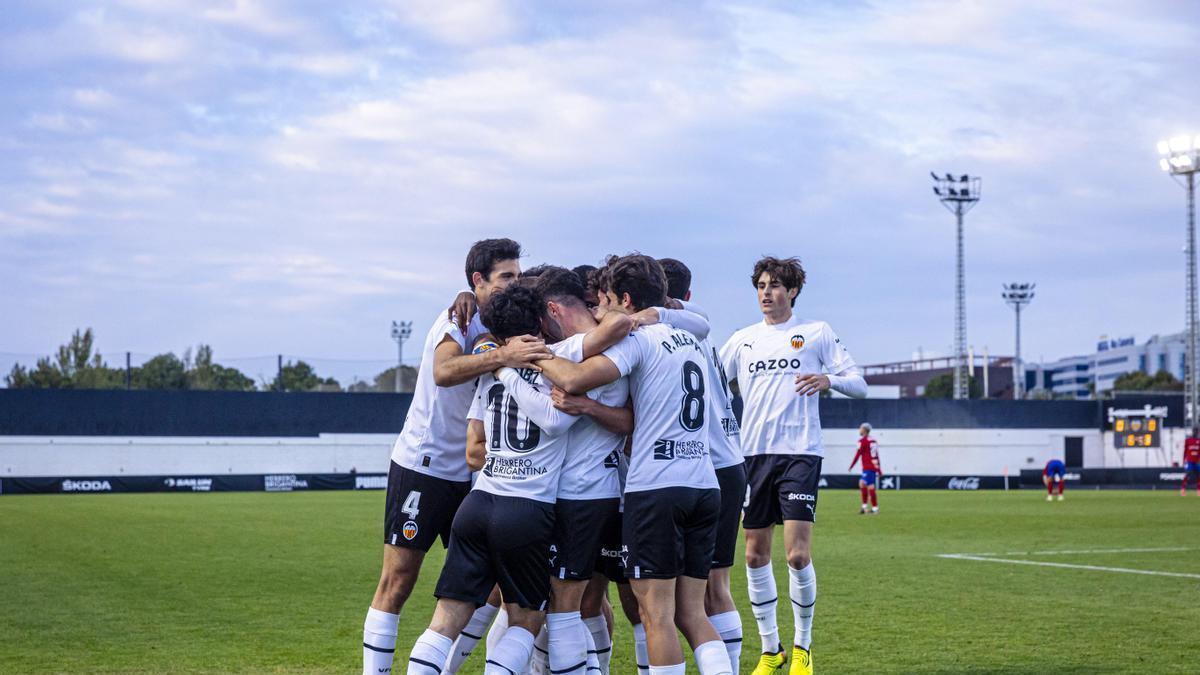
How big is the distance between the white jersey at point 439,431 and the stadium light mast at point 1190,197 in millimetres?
45595

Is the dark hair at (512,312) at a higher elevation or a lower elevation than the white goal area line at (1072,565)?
higher

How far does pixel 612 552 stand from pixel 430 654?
0.94 m

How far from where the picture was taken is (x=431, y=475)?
5.98 metres

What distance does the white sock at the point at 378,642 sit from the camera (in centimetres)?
582

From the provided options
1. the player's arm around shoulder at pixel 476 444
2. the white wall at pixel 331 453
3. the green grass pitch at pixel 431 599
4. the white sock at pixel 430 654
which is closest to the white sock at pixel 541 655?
the white sock at pixel 430 654

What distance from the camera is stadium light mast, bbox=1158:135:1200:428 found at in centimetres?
4619

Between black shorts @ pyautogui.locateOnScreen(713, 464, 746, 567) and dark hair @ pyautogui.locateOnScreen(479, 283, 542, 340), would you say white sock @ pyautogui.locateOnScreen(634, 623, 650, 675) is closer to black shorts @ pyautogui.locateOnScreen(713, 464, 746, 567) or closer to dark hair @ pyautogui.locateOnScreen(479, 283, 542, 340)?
black shorts @ pyautogui.locateOnScreen(713, 464, 746, 567)

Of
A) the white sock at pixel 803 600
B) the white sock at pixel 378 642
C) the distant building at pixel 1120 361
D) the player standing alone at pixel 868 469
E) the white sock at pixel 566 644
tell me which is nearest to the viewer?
the white sock at pixel 566 644

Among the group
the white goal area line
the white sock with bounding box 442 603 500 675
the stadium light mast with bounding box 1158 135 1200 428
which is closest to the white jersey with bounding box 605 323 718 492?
the white sock with bounding box 442 603 500 675

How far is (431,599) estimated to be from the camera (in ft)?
38.2

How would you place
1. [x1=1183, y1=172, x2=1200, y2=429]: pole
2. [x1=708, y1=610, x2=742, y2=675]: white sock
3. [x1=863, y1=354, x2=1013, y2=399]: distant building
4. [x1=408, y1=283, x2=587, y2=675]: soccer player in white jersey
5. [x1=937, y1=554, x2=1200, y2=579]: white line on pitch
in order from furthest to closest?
[x1=863, y1=354, x2=1013, y2=399]: distant building → [x1=1183, y1=172, x2=1200, y2=429]: pole → [x1=937, y1=554, x2=1200, y2=579]: white line on pitch → [x1=708, y1=610, x2=742, y2=675]: white sock → [x1=408, y1=283, x2=587, y2=675]: soccer player in white jersey

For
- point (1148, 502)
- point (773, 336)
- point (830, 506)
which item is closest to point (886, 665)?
point (773, 336)

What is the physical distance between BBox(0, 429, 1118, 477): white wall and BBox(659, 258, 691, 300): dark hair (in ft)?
149

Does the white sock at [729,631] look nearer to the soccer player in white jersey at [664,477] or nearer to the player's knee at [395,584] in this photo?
the soccer player in white jersey at [664,477]
